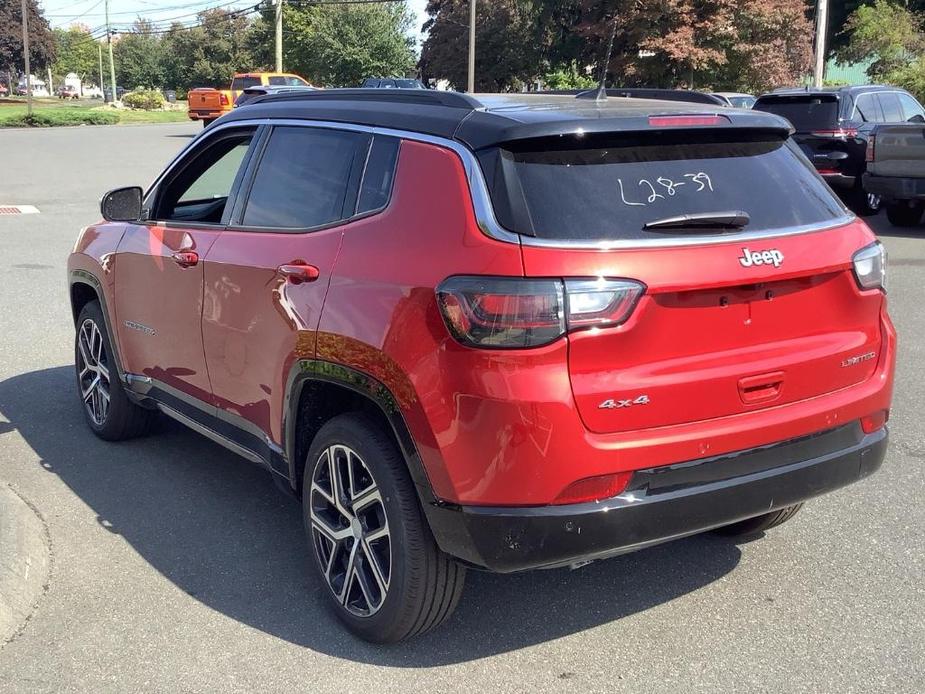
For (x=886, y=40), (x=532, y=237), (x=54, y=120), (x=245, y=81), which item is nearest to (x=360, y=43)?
(x=54, y=120)

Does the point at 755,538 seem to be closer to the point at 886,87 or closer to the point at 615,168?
the point at 615,168

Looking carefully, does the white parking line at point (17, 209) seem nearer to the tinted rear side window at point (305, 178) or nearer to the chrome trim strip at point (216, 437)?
the chrome trim strip at point (216, 437)

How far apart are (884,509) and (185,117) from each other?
54434 millimetres

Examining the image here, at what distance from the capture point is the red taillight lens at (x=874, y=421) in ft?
11.7

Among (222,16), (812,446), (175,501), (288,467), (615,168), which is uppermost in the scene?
(222,16)

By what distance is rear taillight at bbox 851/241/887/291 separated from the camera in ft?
11.5

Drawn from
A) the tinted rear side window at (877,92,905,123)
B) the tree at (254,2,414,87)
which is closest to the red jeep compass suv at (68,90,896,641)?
the tinted rear side window at (877,92,905,123)

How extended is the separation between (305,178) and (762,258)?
178 cm

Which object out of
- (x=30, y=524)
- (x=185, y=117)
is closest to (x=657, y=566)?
(x=30, y=524)

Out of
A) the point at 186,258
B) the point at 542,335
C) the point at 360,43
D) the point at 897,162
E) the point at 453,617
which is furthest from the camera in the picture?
the point at 360,43

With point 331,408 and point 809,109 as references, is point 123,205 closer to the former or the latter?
point 331,408

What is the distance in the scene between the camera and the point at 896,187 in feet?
42.8

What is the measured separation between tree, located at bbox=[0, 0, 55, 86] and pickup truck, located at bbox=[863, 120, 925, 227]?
7944 centimetres

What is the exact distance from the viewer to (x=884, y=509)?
4699 mm
